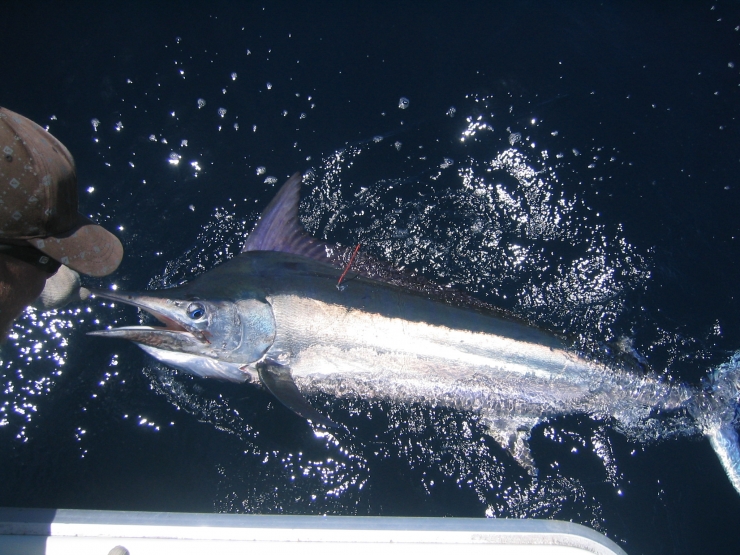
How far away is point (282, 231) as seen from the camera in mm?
3086

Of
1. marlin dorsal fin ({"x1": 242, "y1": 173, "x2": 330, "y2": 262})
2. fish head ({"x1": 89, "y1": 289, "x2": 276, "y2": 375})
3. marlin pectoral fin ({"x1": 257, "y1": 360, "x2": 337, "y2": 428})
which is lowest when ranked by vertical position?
marlin pectoral fin ({"x1": 257, "y1": 360, "x2": 337, "y2": 428})

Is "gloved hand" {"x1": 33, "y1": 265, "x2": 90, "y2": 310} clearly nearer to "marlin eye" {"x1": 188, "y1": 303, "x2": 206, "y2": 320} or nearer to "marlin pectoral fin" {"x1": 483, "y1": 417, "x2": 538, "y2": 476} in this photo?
"marlin eye" {"x1": 188, "y1": 303, "x2": 206, "y2": 320}

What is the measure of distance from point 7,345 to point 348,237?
2551 millimetres

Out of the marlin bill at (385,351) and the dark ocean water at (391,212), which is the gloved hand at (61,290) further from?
the marlin bill at (385,351)

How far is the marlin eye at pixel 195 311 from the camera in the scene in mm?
2619

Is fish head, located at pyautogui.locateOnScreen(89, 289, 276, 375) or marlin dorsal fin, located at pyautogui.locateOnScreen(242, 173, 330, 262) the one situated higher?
marlin dorsal fin, located at pyautogui.locateOnScreen(242, 173, 330, 262)

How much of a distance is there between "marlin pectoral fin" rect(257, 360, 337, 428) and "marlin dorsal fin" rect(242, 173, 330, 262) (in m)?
0.82

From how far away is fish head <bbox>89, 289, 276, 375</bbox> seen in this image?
2551 mm

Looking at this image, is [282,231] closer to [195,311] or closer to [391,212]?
[195,311]

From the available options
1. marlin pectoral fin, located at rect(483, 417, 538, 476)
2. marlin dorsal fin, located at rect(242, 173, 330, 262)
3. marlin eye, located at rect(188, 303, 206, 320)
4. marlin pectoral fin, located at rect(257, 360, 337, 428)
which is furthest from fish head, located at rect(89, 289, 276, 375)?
marlin pectoral fin, located at rect(483, 417, 538, 476)

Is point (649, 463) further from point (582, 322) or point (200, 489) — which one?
point (200, 489)

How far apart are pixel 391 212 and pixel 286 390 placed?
1680mm

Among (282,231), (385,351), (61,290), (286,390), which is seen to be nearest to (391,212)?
(282,231)

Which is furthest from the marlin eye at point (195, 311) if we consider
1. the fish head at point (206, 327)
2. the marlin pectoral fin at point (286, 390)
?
the marlin pectoral fin at point (286, 390)
